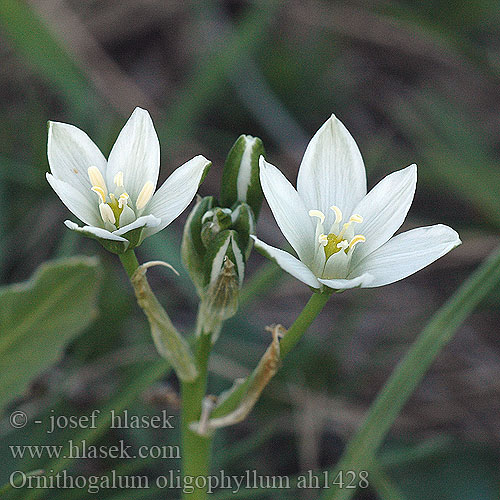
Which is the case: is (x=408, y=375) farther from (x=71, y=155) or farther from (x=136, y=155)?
(x=71, y=155)

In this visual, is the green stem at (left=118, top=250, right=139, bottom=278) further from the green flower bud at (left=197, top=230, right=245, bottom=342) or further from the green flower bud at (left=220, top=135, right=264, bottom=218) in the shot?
the green flower bud at (left=220, top=135, right=264, bottom=218)

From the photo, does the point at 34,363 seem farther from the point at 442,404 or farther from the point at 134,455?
the point at 442,404

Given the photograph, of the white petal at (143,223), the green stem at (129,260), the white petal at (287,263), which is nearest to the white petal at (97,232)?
the white petal at (143,223)

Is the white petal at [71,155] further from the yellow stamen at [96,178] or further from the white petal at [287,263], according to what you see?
the white petal at [287,263]

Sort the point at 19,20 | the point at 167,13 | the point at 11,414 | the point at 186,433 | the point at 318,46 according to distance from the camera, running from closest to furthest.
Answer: the point at 186,433 → the point at 11,414 → the point at 19,20 → the point at 318,46 → the point at 167,13

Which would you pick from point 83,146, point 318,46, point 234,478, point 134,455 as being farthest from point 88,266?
point 318,46

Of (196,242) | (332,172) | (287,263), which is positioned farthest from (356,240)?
(196,242)
